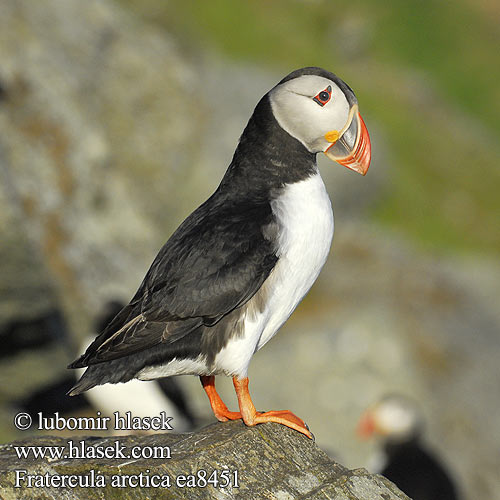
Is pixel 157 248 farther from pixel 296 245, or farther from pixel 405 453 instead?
pixel 296 245

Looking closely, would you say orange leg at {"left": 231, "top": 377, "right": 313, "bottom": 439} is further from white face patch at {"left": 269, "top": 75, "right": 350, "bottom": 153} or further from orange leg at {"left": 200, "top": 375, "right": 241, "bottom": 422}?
white face patch at {"left": 269, "top": 75, "right": 350, "bottom": 153}

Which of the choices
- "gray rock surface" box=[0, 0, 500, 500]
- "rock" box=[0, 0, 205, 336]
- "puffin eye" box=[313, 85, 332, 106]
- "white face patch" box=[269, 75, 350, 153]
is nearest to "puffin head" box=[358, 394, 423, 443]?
"gray rock surface" box=[0, 0, 500, 500]

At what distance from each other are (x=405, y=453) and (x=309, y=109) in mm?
5974

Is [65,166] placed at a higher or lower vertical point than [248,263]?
lower

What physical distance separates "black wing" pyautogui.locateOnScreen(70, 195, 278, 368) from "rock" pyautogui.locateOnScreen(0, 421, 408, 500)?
67 cm

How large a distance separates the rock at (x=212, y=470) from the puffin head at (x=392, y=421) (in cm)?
536

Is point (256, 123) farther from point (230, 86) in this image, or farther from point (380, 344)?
point (230, 86)

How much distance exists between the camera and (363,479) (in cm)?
521

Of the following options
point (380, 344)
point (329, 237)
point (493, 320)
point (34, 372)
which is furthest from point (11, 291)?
point (493, 320)

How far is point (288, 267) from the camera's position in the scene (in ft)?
18.2

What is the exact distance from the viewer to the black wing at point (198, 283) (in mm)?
5383

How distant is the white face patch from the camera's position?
18.7 ft

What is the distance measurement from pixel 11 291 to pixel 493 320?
415 inches

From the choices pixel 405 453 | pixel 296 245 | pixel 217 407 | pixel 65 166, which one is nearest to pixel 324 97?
pixel 296 245
